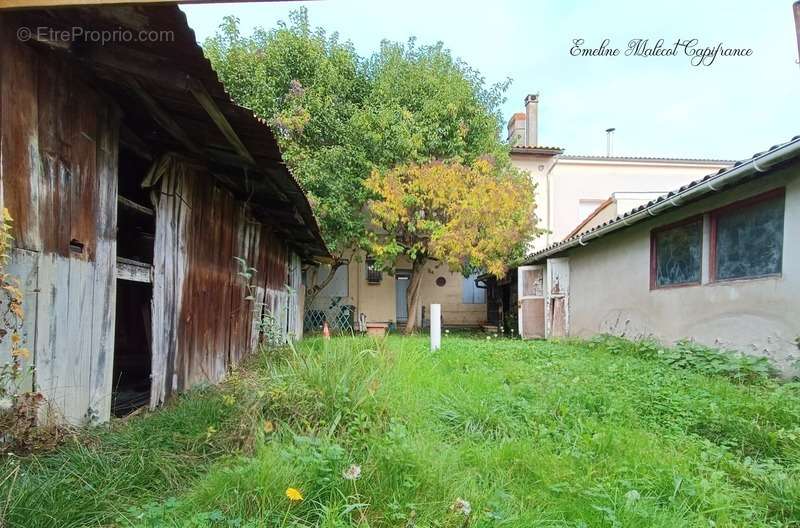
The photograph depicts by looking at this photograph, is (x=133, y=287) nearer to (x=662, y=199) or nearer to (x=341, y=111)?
(x=662, y=199)

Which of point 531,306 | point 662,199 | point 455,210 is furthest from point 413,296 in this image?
point 662,199

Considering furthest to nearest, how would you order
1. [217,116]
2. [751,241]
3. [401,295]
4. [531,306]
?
[401,295] < [531,306] < [751,241] < [217,116]

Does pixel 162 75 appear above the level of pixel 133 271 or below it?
above

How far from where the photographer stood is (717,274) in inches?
221

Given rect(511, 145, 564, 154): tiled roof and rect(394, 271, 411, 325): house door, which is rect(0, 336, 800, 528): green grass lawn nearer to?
rect(394, 271, 411, 325): house door

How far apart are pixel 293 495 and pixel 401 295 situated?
14.9m

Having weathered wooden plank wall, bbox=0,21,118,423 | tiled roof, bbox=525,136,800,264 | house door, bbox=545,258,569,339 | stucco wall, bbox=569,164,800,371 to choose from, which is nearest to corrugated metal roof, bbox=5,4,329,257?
weathered wooden plank wall, bbox=0,21,118,423

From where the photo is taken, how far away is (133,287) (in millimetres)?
5930

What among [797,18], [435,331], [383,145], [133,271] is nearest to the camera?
[133,271]

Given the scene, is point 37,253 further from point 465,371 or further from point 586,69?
point 586,69

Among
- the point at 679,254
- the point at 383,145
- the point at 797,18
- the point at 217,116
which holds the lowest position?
the point at 679,254

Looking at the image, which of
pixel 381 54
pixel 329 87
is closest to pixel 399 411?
pixel 329 87

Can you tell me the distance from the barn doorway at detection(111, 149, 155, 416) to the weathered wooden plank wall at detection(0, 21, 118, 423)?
0.42 meters

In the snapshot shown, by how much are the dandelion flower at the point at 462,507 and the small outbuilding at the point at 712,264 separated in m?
4.56
